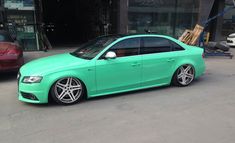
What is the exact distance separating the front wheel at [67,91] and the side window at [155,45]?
1808mm

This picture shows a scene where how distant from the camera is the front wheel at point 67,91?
4930 mm

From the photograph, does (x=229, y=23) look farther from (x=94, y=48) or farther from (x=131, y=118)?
(x=131, y=118)

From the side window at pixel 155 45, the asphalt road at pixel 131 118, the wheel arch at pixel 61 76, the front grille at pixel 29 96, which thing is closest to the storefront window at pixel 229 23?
the asphalt road at pixel 131 118

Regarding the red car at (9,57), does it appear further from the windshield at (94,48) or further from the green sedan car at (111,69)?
the windshield at (94,48)

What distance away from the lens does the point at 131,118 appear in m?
4.34

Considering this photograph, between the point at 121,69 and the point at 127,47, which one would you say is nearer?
the point at 121,69

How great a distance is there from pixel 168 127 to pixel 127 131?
27.4 inches

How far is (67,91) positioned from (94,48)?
1.33 metres

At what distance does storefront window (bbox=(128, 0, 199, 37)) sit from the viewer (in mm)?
13859

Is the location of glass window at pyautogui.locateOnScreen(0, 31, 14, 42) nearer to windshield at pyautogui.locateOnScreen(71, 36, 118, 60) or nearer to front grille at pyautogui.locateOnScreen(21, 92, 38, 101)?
windshield at pyautogui.locateOnScreen(71, 36, 118, 60)

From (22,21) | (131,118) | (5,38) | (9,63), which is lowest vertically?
(131,118)

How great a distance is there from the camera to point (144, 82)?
5801 mm

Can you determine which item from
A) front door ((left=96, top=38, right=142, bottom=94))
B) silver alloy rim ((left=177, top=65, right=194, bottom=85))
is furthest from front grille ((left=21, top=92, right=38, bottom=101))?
silver alloy rim ((left=177, top=65, right=194, bottom=85))

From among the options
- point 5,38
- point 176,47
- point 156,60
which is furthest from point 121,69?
point 5,38
